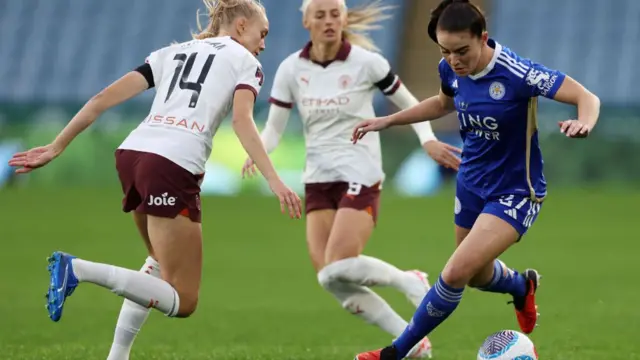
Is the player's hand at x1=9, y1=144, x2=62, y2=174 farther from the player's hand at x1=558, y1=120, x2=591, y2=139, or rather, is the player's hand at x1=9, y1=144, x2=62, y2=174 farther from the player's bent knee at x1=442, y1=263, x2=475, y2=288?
the player's hand at x1=558, y1=120, x2=591, y2=139

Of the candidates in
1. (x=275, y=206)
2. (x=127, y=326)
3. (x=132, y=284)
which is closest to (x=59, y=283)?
(x=132, y=284)

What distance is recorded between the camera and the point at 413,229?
17.9 metres

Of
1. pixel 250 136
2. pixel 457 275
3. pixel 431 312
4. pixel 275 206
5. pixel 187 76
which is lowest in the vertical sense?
pixel 275 206

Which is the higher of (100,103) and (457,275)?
(100,103)

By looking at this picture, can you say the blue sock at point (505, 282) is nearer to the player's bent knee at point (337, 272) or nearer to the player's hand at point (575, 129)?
the player's bent knee at point (337, 272)

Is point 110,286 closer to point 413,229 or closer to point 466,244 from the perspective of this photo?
point 466,244

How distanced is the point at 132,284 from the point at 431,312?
Result: 5.61 feet

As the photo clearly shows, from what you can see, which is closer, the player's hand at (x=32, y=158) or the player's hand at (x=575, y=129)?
the player's hand at (x=575, y=129)

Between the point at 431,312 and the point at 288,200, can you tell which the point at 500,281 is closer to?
the point at 431,312

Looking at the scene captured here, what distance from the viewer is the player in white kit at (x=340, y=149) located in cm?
809

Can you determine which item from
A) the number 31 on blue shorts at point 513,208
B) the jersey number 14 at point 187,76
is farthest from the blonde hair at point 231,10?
the number 31 on blue shorts at point 513,208

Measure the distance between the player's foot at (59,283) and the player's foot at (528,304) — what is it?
3.11 metres

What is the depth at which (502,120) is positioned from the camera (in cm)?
647

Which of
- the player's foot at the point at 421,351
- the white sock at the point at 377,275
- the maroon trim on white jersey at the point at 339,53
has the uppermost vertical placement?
→ the maroon trim on white jersey at the point at 339,53
